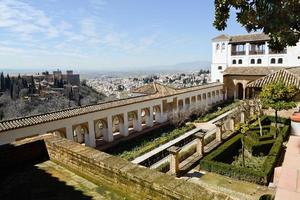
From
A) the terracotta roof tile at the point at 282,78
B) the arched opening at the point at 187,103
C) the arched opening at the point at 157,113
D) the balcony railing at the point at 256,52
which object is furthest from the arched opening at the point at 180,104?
the balcony railing at the point at 256,52

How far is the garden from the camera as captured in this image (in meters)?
12.2

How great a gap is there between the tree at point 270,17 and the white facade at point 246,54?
3481cm

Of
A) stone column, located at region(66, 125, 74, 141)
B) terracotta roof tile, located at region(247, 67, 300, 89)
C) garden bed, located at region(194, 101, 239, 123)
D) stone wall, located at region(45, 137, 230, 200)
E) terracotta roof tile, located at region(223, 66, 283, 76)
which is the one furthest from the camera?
terracotta roof tile, located at region(223, 66, 283, 76)

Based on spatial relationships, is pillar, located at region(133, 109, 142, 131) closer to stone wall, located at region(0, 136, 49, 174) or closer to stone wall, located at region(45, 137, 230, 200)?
stone wall, located at region(0, 136, 49, 174)

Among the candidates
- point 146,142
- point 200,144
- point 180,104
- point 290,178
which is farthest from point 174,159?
point 180,104

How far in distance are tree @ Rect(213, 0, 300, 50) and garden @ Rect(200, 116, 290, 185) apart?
7672 millimetres

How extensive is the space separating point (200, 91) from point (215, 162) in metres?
23.1

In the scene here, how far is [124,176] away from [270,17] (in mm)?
4376

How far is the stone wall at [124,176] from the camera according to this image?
3485 millimetres

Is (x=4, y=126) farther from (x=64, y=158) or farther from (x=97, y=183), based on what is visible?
(x=97, y=183)

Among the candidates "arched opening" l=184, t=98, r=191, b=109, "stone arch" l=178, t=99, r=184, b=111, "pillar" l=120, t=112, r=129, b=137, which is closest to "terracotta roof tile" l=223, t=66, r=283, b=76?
"arched opening" l=184, t=98, r=191, b=109

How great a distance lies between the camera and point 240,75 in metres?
39.7

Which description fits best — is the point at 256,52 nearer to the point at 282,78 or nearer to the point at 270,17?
the point at 282,78

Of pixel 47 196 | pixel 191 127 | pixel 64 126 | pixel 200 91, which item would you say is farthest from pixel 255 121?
pixel 47 196
